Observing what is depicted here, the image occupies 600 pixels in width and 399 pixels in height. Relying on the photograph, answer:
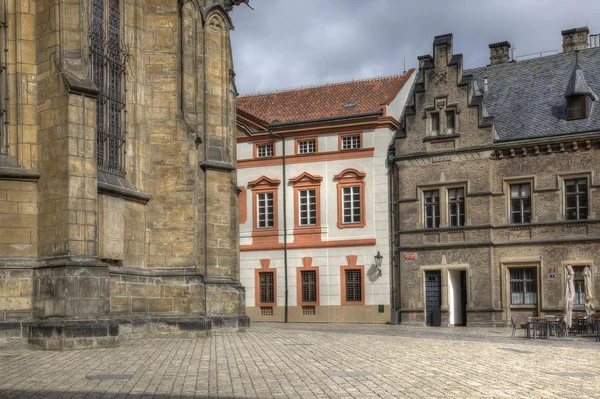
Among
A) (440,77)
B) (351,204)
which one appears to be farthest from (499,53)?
(351,204)

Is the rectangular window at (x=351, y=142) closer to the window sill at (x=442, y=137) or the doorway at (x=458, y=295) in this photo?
the window sill at (x=442, y=137)

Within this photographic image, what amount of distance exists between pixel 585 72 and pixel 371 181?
35.8 feet

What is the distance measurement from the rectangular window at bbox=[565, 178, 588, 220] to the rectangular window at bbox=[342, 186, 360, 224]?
9.94 metres

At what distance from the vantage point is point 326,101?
4600 centimetres

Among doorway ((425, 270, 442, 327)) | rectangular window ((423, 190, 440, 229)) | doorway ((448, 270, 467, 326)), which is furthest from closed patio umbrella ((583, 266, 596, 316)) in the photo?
rectangular window ((423, 190, 440, 229))

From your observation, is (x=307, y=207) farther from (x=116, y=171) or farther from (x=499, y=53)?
(x=116, y=171)

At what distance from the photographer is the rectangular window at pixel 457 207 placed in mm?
40094

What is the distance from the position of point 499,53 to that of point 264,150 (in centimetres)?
1284

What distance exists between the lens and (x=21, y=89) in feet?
61.5

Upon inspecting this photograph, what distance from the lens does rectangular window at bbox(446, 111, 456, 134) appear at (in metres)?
40.7

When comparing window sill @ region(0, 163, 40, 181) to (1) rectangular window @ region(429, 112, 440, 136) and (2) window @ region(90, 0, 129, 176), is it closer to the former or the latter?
(2) window @ region(90, 0, 129, 176)

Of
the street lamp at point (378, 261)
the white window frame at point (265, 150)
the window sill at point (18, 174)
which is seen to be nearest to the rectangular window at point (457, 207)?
the street lamp at point (378, 261)

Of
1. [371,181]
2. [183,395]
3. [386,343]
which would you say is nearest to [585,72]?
[371,181]

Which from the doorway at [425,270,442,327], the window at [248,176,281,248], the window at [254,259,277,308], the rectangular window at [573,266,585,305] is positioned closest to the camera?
the rectangular window at [573,266,585,305]
